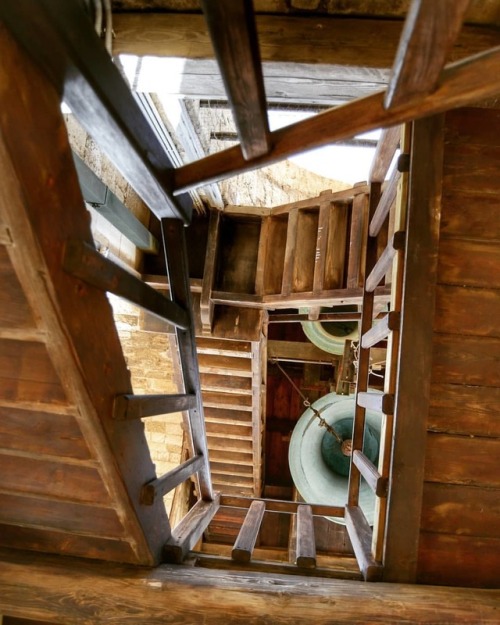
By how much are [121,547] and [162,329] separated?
2.54 m

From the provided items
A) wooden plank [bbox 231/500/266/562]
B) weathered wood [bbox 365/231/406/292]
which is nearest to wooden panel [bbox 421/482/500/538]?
wooden plank [bbox 231/500/266/562]

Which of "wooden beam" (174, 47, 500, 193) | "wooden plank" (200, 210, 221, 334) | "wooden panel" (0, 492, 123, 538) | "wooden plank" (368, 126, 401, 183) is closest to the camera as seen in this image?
"wooden beam" (174, 47, 500, 193)

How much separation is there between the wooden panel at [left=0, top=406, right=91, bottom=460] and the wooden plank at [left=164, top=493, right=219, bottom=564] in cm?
80

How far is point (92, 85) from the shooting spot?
108cm

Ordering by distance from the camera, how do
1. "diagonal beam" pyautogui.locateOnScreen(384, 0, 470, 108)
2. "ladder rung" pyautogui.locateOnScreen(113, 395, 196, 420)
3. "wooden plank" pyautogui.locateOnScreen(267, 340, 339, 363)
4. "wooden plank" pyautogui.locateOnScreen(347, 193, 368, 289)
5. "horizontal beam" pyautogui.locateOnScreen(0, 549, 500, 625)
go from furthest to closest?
"wooden plank" pyautogui.locateOnScreen(267, 340, 339, 363)
"wooden plank" pyautogui.locateOnScreen(347, 193, 368, 289)
"horizontal beam" pyautogui.locateOnScreen(0, 549, 500, 625)
"ladder rung" pyautogui.locateOnScreen(113, 395, 196, 420)
"diagonal beam" pyautogui.locateOnScreen(384, 0, 470, 108)

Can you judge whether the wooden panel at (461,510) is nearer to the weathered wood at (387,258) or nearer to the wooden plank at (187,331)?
the weathered wood at (387,258)

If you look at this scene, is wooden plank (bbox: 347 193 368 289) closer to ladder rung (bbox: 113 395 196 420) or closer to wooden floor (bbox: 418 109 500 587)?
wooden floor (bbox: 418 109 500 587)

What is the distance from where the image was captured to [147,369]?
17.3 feet

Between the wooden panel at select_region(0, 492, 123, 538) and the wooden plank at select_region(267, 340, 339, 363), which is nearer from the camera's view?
the wooden panel at select_region(0, 492, 123, 538)

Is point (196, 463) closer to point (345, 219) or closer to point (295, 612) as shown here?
point (295, 612)

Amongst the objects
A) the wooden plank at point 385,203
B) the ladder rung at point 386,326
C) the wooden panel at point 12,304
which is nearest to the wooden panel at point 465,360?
the ladder rung at point 386,326

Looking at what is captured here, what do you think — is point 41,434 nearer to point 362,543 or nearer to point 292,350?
point 362,543

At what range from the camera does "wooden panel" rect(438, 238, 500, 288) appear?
6.36 feet

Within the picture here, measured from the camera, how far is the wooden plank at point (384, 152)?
8.26 ft
